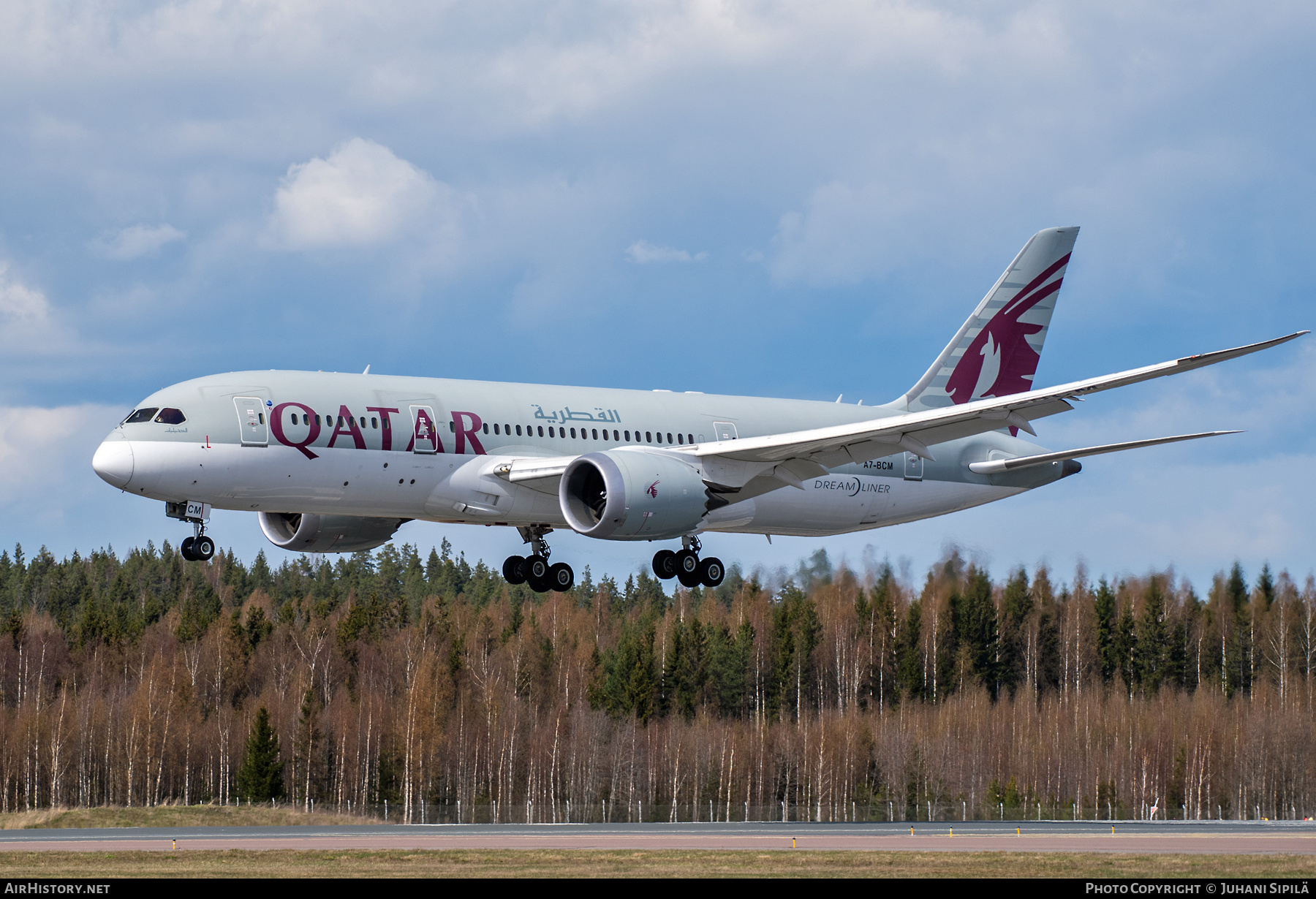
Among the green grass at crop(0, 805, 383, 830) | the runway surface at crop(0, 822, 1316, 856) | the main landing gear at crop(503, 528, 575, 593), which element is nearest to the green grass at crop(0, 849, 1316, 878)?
the runway surface at crop(0, 822, 1316, 856)

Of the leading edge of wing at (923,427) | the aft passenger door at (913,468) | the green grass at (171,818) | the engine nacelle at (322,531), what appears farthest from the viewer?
the green grass at (171,818)

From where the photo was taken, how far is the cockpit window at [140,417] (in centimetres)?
3462

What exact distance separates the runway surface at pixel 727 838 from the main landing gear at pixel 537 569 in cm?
1012

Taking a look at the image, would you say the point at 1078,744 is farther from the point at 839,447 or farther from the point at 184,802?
the point at 839,447

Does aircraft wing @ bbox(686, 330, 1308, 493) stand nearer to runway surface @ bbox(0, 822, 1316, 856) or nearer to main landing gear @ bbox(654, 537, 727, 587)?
main landing gear @ bbox(654, 537, 727, 587)

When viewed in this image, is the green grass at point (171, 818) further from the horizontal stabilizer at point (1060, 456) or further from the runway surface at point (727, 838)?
the horizontal stabilizer at point (1060, 456)

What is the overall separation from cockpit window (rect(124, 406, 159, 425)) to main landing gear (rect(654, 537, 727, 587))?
14.4 m

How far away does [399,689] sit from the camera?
116m

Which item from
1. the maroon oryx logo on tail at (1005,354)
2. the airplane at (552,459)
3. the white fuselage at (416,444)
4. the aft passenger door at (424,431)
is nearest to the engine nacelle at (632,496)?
the airplane at (552,459)

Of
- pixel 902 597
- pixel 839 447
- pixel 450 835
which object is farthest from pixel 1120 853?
pixel 902 597

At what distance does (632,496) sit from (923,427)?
7406mm

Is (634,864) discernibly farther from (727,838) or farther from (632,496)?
(727,838)

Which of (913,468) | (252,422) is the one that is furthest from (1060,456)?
(252,422)

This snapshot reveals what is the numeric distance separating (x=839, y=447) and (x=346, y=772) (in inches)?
2981
